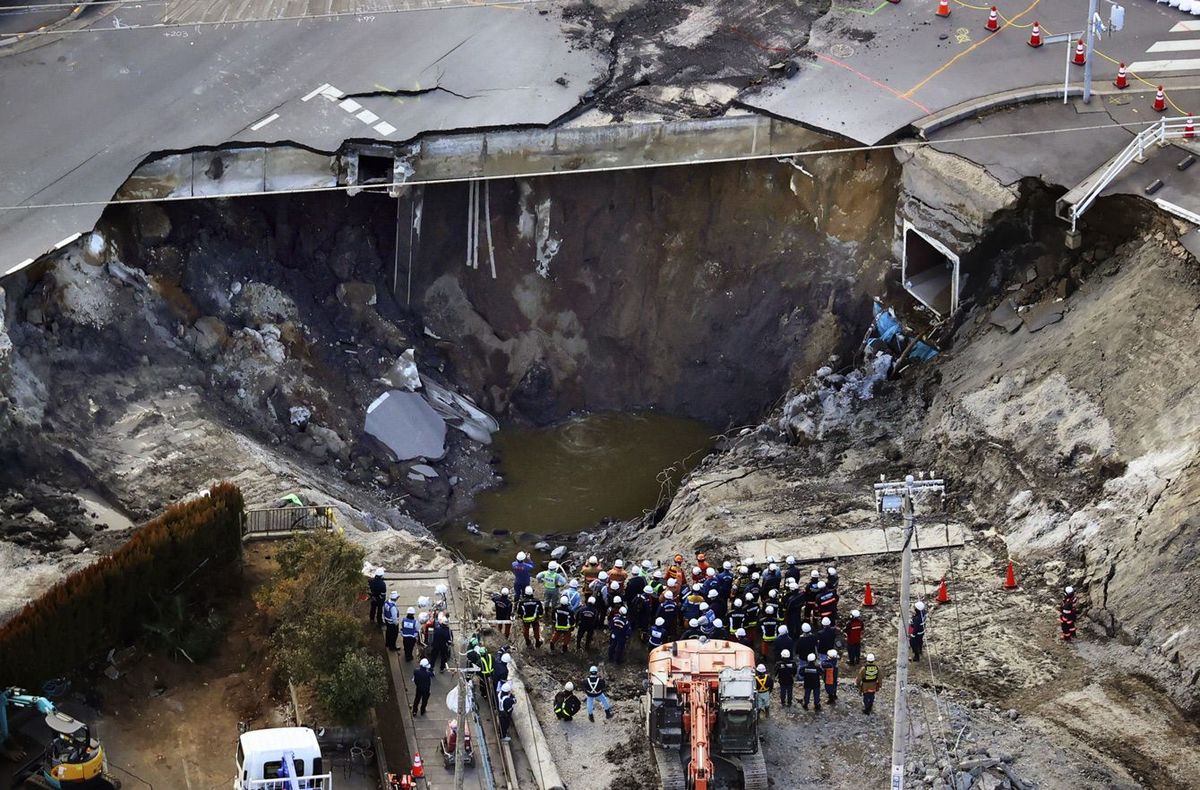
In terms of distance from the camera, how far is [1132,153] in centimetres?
4156

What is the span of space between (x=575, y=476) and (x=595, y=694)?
1126 cm

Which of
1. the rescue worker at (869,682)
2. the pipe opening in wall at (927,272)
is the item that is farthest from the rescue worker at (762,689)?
the pipe opening in wall at (927,272)

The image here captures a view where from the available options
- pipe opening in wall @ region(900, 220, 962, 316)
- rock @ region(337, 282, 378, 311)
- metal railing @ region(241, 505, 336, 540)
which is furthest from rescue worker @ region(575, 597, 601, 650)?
rock @ region(337, 282, 378, 311)

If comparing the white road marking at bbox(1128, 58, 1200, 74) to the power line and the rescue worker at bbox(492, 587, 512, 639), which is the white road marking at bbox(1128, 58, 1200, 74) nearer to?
the power line

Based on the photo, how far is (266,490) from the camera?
3969 cm

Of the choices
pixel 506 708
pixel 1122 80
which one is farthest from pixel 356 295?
pixel 1122 80

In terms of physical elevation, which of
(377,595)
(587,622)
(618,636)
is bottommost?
(618,636)

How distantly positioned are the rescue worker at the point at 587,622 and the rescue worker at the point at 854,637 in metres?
4.33

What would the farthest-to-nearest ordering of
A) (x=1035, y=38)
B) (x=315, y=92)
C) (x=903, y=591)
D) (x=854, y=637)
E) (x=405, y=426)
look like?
1. (x=1035, y=38)
2. (x=405, y=426)
3. (x=315, y=92)
4. (x=854, y=637)
5. (x=903, y=591)

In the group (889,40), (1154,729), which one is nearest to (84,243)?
(889,40)

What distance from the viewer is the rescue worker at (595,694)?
34.8 meters

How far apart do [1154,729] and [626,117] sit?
1787cm

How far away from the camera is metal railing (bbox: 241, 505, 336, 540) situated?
125 feet

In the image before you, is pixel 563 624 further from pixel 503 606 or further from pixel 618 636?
pixel 503 606
